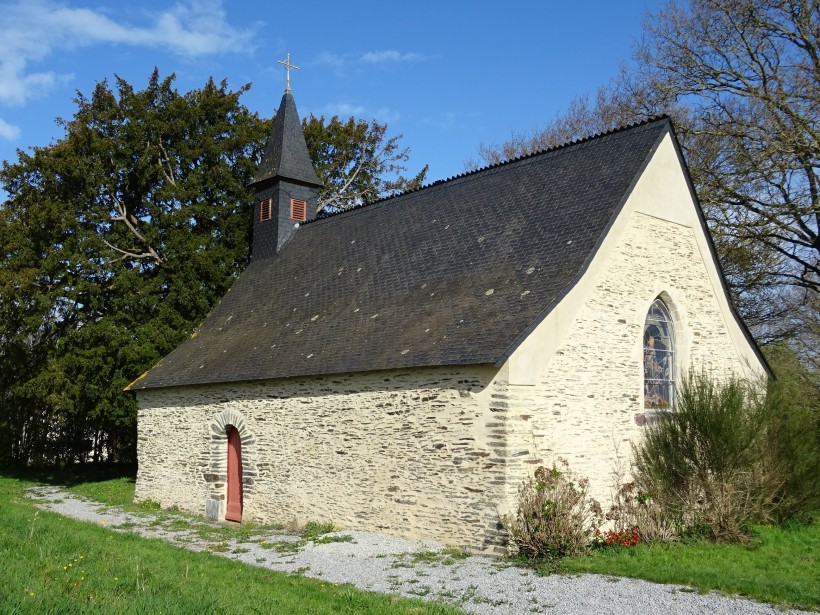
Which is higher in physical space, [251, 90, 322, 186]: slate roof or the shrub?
[251, 90, 322, 186]: slate roof

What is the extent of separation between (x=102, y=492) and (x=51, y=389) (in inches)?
112

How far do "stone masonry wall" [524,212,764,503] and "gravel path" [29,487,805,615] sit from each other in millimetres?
2021

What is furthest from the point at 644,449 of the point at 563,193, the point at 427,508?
the point at 563,193

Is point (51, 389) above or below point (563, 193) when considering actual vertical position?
below

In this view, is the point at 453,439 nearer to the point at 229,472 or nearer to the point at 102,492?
the point at 229,472

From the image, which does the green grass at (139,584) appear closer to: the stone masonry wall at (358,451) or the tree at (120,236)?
the stone masonry wall at (358,451)

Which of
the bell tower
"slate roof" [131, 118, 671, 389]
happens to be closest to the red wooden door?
"slate roof" [131, 118, 671, 389]

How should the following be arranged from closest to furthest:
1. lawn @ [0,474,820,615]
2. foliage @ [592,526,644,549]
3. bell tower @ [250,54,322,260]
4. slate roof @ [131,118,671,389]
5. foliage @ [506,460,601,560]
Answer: lawn @ [0,474,820,615] → foliage @ [506,460,601,560] → foliage @ [592,526,644,549] → slate roof @ [131,118,671,389] → bell tower @ [250,54,322,260]

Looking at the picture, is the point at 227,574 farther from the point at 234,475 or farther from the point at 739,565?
the point at 234,475

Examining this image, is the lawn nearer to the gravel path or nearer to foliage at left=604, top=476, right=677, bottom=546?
foliage at left=604, top=476, right=677, bottom=546

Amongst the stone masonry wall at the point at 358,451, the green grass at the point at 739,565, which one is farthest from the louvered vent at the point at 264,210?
the green grass at the point at 739,565

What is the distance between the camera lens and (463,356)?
10.2 metres

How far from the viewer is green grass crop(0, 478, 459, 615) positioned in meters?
5.66

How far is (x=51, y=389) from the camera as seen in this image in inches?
719
